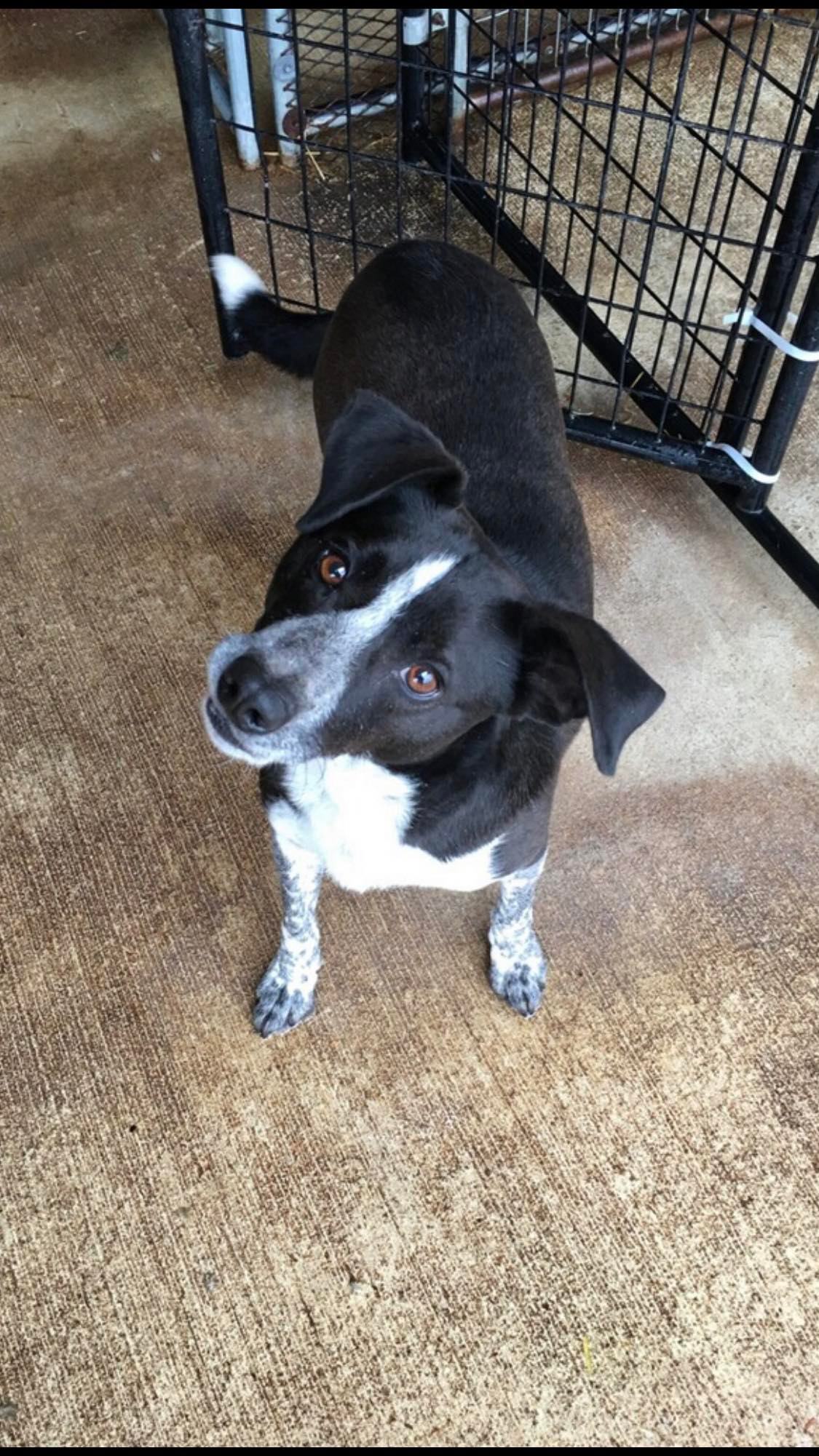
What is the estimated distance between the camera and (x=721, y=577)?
292 cm

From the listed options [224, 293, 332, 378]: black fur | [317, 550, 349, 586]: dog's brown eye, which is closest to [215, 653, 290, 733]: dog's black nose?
[317, 550, 349, 586]: dog's brown eye

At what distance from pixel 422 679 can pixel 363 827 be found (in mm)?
342

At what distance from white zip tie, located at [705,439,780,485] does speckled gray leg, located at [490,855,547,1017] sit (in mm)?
1314

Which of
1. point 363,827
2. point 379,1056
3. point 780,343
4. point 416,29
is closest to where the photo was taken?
point 363,827

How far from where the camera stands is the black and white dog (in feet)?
5.16

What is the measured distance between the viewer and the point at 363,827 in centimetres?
183

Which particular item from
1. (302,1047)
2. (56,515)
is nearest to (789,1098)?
(302,1047)

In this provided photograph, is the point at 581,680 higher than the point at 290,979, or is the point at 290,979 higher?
the point at 581,680

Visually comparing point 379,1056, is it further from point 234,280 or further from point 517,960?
point 234,280

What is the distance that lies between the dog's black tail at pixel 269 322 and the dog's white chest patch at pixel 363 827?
1.43 meters

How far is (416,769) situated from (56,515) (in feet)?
Result: 5.38

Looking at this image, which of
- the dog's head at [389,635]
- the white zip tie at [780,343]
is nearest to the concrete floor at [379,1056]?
the white zip tie at [780,343]

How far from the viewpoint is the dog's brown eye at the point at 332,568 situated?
1.64 m

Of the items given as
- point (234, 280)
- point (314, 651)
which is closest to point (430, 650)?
point (314, 651)
